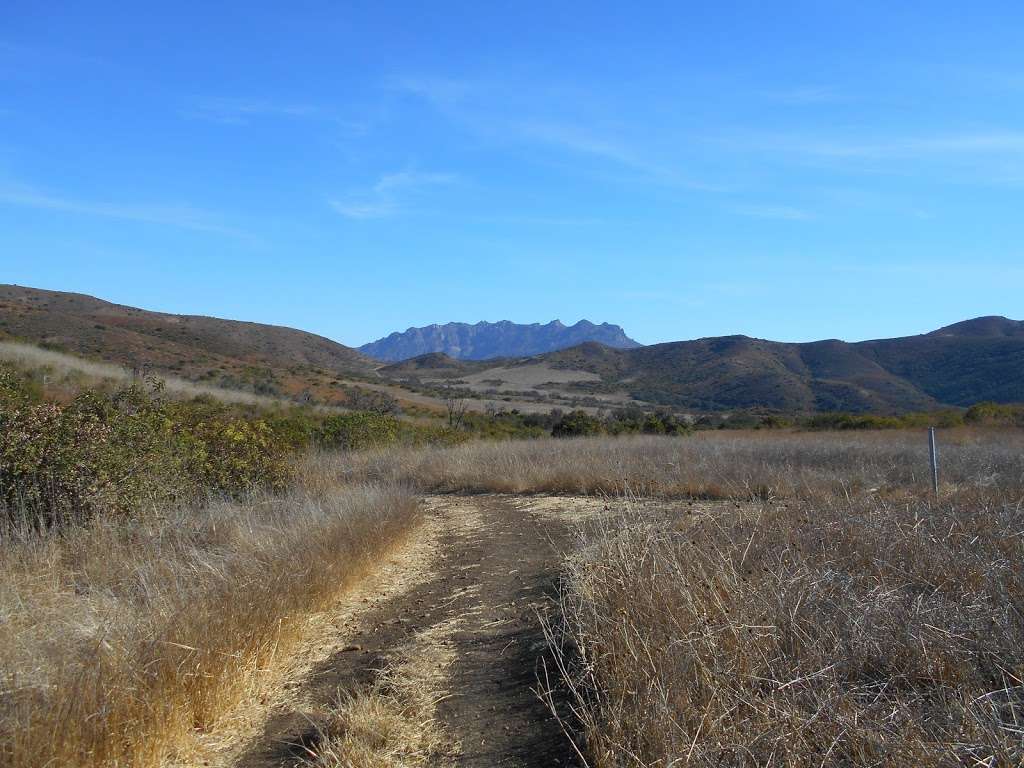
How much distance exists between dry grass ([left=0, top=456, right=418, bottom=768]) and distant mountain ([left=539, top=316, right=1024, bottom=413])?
53.1m

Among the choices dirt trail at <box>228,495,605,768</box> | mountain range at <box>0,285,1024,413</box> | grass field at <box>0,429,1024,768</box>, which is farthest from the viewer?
mountain range at <box>0,285,1024,413</box>

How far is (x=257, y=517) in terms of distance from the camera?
9.07 meters

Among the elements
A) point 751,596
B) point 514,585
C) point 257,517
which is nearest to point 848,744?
point 751,596

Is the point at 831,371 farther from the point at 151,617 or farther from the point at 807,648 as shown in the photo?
the point at 151,617

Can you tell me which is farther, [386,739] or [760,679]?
[386,739]

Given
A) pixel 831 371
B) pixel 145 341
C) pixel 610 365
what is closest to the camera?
pixel 145 341

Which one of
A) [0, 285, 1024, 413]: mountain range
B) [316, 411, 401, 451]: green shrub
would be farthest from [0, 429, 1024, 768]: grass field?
[0, 285, 1024, 413]: mountain range

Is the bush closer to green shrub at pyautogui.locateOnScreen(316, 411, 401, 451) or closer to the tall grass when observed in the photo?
the tall grass

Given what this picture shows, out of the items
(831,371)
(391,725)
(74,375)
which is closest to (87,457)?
(391,725)

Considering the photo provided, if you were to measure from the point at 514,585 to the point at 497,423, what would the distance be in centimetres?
2913

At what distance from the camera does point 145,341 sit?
159 feet

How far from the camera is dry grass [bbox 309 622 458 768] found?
4164 mm

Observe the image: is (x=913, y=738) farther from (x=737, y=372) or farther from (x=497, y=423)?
(x=737, y=372)

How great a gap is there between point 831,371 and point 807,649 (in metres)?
77.3
